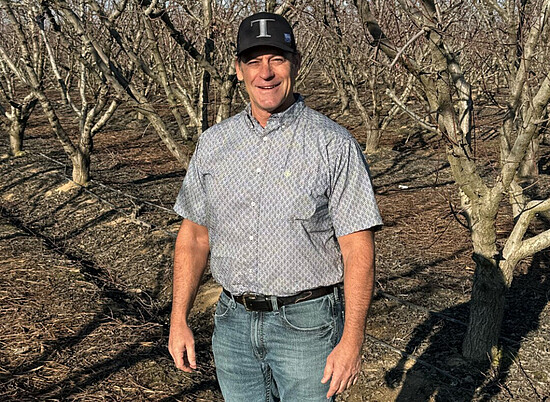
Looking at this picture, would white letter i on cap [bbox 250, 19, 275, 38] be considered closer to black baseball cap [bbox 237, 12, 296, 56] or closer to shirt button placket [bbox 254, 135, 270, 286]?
black baseball cap [bbox 237, 12, 296, 56]

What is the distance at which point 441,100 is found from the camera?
3.77 meters

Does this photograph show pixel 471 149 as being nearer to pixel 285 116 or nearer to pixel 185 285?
pixel 285 116

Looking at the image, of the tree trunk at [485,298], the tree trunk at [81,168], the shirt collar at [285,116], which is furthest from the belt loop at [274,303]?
the tree trunk at [81,168]

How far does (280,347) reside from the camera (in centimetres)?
208

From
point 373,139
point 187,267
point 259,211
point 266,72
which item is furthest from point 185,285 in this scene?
point 373,139

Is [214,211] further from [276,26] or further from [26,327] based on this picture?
[26,327]

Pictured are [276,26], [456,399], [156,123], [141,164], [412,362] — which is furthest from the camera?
[141,164]

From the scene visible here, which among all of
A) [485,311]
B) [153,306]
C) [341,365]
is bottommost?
[153,306]

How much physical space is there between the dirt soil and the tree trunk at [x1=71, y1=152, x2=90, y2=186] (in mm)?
176

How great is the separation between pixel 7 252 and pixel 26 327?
207 cm

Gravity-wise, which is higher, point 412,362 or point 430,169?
point 430,169

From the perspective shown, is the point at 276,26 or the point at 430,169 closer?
the point at 276,26

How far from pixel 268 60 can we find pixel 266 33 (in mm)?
97

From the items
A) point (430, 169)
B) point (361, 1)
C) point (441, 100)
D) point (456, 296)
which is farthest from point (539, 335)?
point (430, 169)
